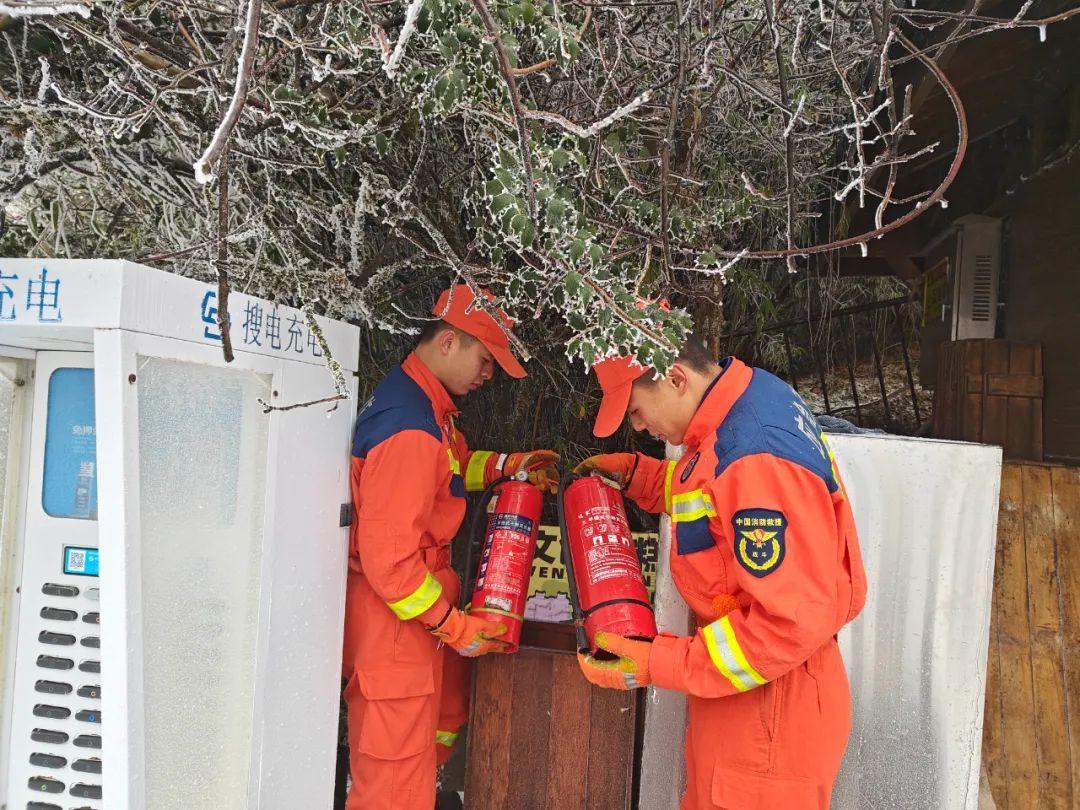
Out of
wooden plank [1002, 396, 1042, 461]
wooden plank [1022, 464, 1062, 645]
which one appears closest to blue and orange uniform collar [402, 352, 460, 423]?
wooden plank [1022, 464, 1062, 645]

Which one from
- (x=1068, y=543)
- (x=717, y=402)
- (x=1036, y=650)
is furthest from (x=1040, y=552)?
(x=717, y=402)

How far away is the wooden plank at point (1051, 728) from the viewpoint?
292cm

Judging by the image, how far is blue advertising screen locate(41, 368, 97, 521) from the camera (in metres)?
1.66

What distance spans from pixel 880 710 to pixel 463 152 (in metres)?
2.52

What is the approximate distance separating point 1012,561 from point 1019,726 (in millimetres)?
664

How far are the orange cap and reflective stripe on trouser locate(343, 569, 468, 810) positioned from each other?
38.0 inches

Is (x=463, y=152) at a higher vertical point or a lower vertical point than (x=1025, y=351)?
higher

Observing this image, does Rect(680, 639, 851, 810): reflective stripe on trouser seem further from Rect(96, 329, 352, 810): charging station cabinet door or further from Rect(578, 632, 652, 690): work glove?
Rect(96, 329, 352, 810): charging station cabinet door

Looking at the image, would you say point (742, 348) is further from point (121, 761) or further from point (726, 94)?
point (121, 761)

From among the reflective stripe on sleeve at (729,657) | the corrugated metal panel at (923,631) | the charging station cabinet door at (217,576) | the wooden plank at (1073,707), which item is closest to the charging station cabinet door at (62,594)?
the charging station cabinet door at (217,576)

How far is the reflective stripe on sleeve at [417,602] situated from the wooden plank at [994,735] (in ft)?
7.51

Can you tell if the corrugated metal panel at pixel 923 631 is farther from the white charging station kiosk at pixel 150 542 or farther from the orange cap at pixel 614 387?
the white charging station kiosk at pixel 150 542

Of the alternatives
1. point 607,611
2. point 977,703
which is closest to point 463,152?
point 607,611

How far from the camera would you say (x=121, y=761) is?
56.3 inches
